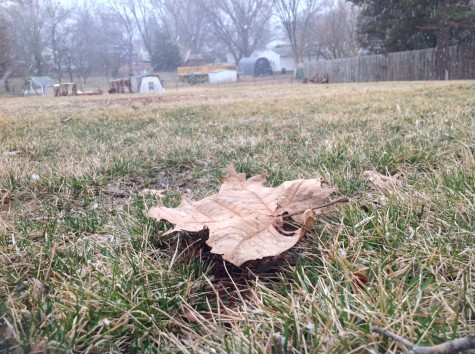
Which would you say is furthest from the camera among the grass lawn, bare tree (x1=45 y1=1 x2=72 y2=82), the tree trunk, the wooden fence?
bare tree (x1=45 y1=1 x2=72 y2=82)

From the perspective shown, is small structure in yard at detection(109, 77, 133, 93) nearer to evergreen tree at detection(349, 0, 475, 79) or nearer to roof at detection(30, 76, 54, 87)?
roof at detection(30, 76, 54, 87)

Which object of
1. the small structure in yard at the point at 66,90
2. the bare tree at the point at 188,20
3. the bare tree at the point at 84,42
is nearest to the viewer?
the small structure in yard at the point at 66,90

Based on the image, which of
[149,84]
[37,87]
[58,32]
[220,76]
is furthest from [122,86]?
[220,76]

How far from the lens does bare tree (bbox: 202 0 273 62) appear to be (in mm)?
67188

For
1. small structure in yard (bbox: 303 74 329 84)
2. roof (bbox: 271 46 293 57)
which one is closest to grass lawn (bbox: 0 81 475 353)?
small structure in yard (bbox: 303 74 329 84)

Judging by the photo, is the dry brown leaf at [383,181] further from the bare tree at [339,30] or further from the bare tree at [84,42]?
the bare tree at [339,30]

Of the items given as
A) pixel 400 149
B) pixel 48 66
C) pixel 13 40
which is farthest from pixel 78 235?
pixel 48 66

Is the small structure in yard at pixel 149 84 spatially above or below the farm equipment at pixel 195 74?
below

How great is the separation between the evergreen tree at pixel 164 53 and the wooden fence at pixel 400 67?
3045 cm

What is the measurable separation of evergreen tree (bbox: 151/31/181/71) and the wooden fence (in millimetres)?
30447

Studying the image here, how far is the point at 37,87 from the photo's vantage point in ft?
114

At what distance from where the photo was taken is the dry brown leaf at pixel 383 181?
201cm

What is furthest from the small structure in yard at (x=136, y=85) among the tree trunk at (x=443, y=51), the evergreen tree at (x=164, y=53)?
the evergreen tree at (x=164, y=53)

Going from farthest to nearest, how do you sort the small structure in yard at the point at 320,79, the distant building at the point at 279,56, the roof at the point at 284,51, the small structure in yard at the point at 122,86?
the distant building at the point at 279,56 → the roof at the point at 284,51 → the small structure in yard at the point at 320,79 → the small structure in yard at the point at 122,86
